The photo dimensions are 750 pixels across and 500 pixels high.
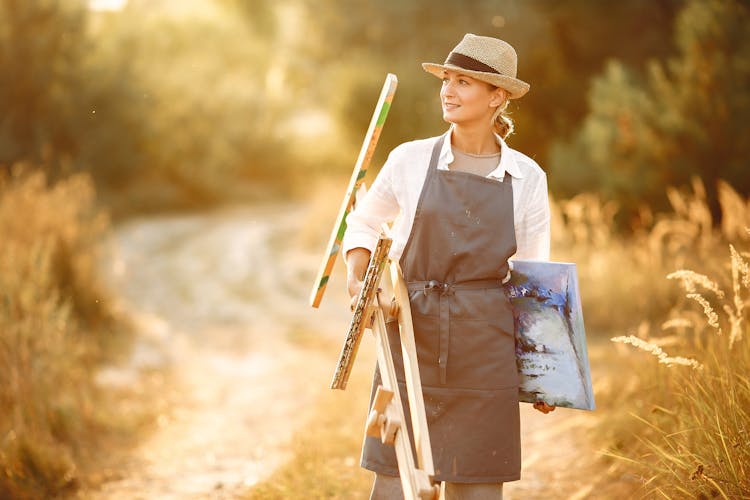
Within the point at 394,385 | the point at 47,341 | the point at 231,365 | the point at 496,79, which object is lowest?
the point at 231,365

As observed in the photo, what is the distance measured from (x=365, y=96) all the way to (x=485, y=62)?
561 inches

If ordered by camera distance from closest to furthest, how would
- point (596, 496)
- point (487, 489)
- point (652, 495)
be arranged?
point (487, 489)
point (652, 495)
point (596, 496)

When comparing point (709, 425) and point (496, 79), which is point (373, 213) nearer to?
point (496, 79)

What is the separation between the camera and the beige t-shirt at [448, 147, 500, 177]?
2.82 meters

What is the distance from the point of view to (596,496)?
405cm

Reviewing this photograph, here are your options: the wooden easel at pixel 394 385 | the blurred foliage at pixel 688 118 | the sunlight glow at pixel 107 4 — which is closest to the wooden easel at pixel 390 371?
the wooden easel at pixel 394 385

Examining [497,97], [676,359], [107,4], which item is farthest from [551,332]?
[107,4]

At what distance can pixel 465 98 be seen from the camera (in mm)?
2785

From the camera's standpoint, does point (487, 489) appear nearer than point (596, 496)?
Yes

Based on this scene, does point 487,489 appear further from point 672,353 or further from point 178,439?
point 178,439

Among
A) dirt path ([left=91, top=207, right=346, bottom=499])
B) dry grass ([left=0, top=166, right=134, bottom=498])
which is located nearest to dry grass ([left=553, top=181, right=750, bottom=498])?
dirt path ([left=91, top=207, right=346, bottom=499])

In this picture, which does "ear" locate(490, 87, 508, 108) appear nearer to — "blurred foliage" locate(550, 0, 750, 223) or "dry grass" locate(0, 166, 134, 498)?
"dry grass" locate(0, 166, 134, 498)

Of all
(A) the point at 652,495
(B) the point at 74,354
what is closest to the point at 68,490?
(B) the point at 74,354

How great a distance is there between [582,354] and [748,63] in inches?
283
